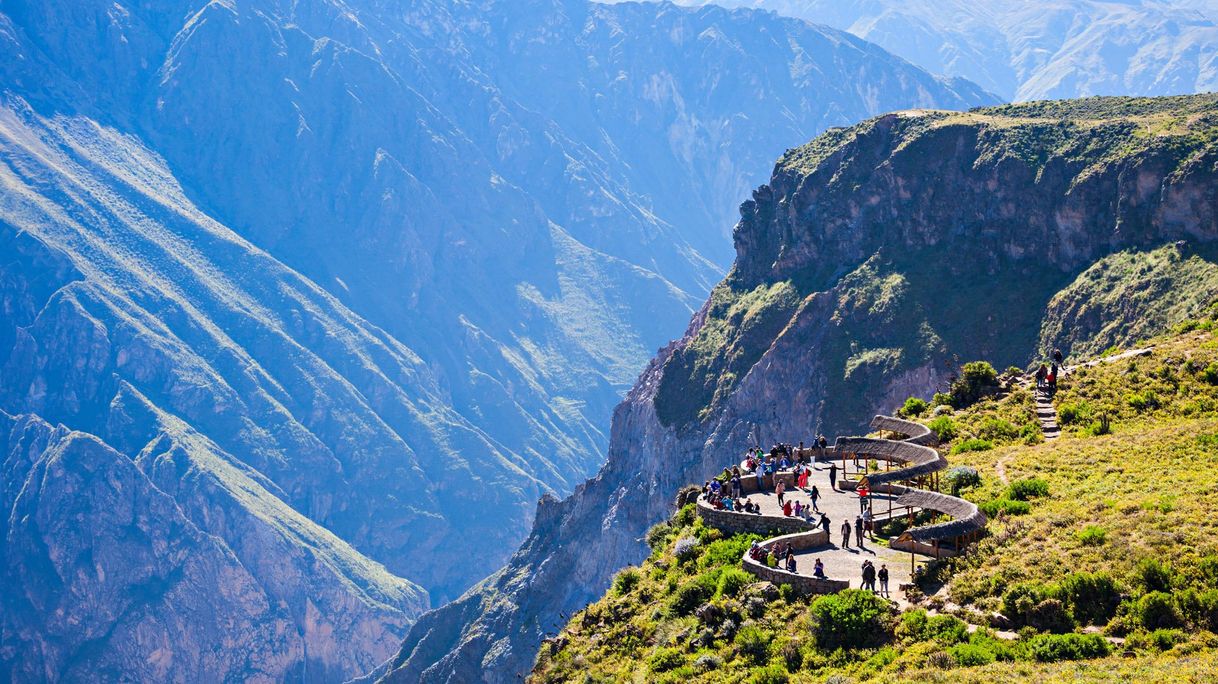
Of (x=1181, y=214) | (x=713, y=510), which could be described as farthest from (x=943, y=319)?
(x=713, y=510)

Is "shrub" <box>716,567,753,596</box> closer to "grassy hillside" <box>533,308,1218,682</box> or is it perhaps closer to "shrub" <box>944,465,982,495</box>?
"grassy hillside" <box>533,308,1218,682</box>

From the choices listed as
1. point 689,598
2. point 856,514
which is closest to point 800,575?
point 689,598

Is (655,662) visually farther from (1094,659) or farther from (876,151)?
(876,151)

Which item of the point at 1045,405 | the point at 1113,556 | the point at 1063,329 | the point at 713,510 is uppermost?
the point at 1063,329

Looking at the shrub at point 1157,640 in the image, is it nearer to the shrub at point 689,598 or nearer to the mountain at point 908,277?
the shrub at point 689,598

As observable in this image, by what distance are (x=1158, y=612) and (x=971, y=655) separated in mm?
5752

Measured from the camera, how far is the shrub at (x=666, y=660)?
5228 centimetres

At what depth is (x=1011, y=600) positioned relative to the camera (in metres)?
46.4

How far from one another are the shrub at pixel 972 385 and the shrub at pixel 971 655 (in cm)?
4147

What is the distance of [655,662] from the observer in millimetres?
52844

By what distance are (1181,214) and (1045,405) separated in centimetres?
7608

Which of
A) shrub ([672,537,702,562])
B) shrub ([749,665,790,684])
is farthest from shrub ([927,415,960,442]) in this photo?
shrub ([749,665,790,684])

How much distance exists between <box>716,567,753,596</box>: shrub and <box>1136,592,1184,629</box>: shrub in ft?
48.7

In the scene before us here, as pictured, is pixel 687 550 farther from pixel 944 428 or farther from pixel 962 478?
pixel 944 428
